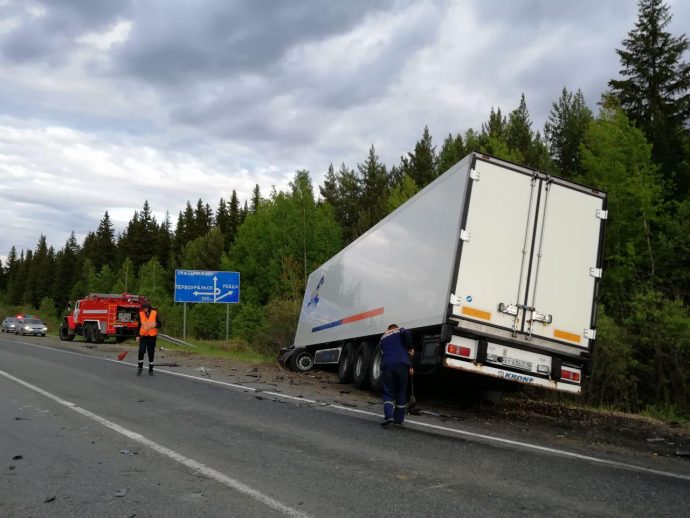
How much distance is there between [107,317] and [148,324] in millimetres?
19671

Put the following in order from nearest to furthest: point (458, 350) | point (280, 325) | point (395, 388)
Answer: point (395, 388) → point (458, 350) → point (280, 325)

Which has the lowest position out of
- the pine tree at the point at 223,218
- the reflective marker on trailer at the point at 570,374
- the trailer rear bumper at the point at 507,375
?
the trailer rear bumper at the point at 507,375

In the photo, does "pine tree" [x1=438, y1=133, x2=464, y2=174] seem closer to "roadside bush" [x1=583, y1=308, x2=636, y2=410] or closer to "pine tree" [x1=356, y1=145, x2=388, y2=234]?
"pine tree" [x1=356, y1=145, x2=388, y2=234]

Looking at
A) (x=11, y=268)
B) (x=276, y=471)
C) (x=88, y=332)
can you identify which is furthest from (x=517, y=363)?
(x=11, y=268)

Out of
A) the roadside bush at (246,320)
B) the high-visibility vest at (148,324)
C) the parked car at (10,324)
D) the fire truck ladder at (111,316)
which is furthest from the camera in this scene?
the roadside bush at (246,320)

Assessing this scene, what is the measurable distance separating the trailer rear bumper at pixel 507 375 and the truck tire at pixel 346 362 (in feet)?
15.3

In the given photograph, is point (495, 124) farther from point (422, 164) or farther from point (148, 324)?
point (148, 324)

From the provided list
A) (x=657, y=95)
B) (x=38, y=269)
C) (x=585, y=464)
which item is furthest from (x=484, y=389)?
(x=38, y=269)

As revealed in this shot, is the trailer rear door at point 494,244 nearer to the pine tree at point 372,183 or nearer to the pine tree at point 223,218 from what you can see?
the pine tree at point 372,183

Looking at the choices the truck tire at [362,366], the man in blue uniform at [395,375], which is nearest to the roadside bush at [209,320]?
the truck tire at [362,366]

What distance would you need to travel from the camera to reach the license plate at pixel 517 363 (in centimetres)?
905

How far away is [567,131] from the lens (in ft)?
164

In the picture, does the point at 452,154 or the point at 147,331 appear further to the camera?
the point at 452,154

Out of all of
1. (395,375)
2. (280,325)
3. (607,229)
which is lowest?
(280,325)
